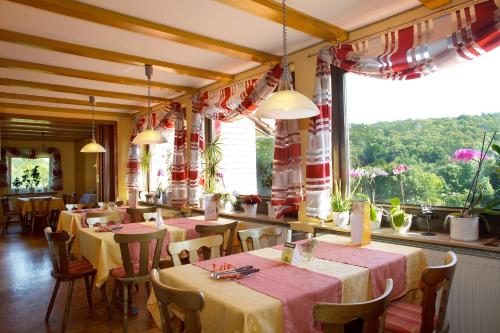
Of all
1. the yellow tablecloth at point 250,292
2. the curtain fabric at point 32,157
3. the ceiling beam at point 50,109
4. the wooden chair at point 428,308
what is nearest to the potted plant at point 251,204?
the yellow tablecloth at point 250,292

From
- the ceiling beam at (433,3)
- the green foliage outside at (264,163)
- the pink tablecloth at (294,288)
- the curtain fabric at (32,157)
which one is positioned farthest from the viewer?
the curtain fabric at (32,157)

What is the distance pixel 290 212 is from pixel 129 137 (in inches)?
189

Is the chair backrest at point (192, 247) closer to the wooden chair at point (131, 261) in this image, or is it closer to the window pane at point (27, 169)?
the wooden chair at point (131, 261)

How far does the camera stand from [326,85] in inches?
130

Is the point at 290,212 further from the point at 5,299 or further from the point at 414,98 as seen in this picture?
the point at 5,299

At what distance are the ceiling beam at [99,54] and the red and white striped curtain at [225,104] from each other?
332 millimetres

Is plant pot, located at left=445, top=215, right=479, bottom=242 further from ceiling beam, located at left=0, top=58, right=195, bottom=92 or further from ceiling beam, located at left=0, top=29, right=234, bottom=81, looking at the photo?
ceiling beam, located at left=0, top=58, right=195, bottom=92

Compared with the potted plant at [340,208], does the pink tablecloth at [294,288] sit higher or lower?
lower

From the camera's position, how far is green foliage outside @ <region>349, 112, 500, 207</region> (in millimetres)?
2600

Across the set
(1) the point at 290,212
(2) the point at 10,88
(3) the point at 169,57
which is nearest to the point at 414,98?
(1) the point at 290,212

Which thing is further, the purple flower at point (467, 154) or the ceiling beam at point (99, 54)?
the ceiling beam at point (99, 54)

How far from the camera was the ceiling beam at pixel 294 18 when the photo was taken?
261cm

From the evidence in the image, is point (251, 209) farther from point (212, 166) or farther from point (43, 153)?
point (43, 153)

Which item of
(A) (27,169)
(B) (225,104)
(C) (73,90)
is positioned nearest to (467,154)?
(B) (225,104)
